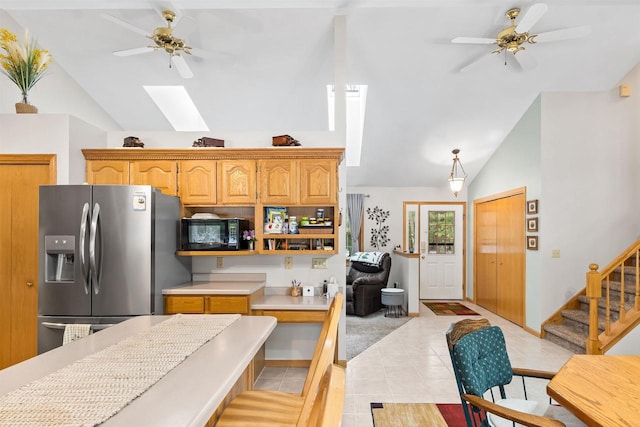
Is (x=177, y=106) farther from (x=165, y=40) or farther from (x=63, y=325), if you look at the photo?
(x=63, y=325)

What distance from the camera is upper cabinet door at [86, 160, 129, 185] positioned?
3580 mm

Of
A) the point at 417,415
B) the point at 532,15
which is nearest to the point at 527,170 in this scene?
the point at 532,15

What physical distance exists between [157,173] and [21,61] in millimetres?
1499

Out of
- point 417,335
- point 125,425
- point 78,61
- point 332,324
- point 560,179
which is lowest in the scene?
point 417,335

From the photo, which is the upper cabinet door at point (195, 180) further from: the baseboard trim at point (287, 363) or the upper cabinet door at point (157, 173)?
the baseboard trim at point (287, 363)

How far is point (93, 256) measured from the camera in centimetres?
294

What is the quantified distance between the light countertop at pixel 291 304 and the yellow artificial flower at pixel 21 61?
2892 mm

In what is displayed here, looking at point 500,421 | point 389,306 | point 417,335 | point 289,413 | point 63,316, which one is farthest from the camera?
point 389,306

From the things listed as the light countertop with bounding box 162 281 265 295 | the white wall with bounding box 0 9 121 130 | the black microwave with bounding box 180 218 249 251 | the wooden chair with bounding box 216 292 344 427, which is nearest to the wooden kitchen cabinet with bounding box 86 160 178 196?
the black microwave with bounding box 180 218 249 251

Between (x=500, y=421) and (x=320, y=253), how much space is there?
2.10 meters

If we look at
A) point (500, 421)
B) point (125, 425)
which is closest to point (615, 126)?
point (500, 421)

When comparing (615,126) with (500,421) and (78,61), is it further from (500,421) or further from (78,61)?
(78,61)

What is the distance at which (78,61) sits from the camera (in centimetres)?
470

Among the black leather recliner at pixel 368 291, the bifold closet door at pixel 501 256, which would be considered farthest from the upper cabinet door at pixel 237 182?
the bifold closet door at pixel 501 256
